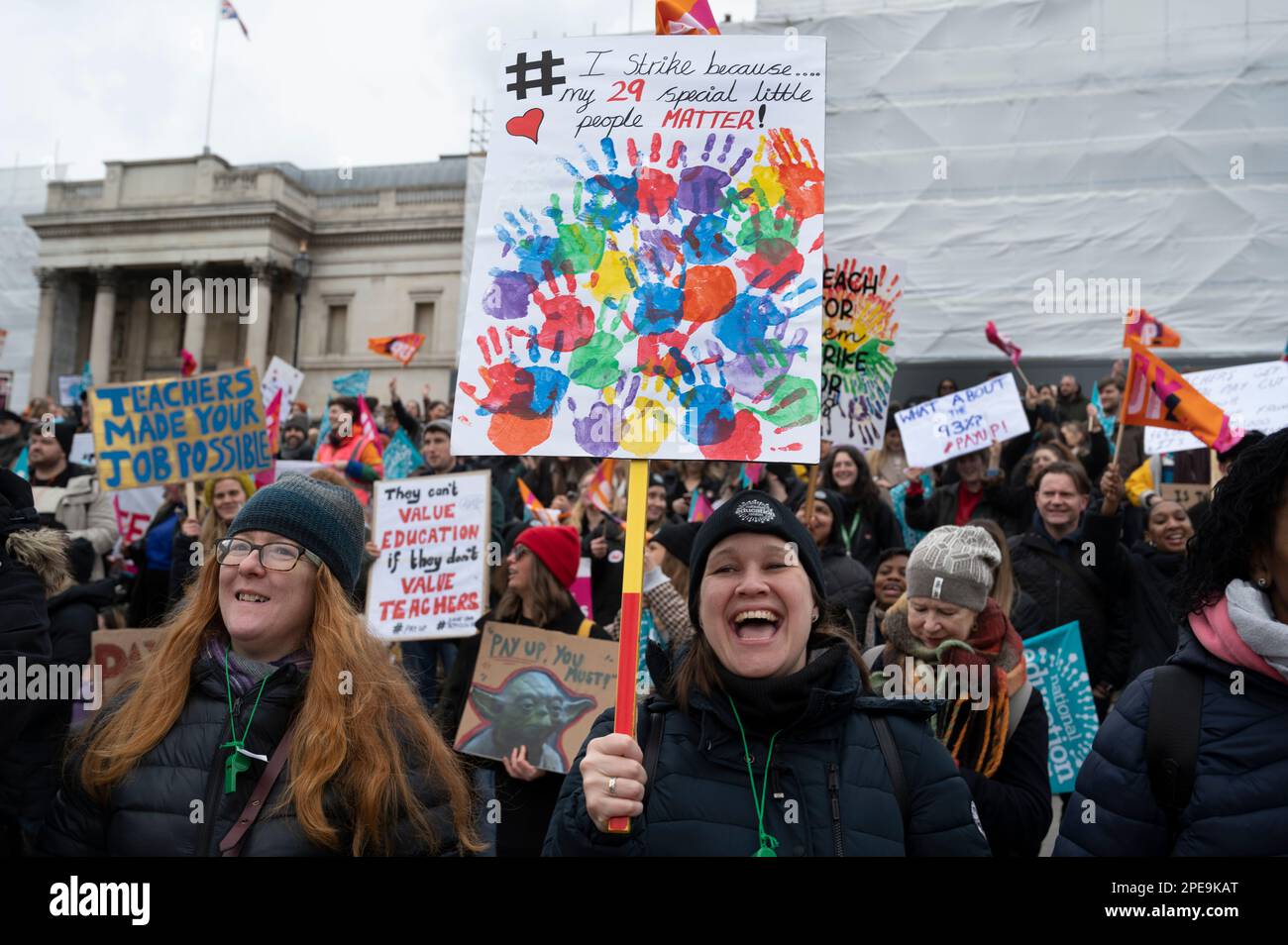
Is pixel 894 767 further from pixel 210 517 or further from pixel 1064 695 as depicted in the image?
pixel 210 517

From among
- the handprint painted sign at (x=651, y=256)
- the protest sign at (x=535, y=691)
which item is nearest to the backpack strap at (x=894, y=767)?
the handprint painted sign at (x=651, y=256)

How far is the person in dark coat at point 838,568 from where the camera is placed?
5527 mm

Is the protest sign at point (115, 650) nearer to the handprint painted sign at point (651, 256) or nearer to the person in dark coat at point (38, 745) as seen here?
the person in dark coat at point (38, 745)

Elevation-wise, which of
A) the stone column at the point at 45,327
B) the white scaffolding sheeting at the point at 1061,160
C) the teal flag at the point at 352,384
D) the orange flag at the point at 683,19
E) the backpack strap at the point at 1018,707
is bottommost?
the backpack strap at the point at 1018,707

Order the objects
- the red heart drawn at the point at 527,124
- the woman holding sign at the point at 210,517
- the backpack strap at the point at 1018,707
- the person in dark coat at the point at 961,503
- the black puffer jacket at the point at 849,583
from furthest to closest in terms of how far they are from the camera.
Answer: the person in dark coat at the point at 961,503 < the woman holding sign at the point at 210,517 < the black puffer jacket at the point at 849,583 < the backpack strap at the point at 1018,707 < the red heart drawn at the point at 527,124

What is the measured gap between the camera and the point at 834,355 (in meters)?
6.20

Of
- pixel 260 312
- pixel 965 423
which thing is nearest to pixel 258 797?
pixel 965 423

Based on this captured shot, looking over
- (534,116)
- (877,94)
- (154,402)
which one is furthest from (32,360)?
(534,116)

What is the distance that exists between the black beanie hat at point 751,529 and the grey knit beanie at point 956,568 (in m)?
1.06

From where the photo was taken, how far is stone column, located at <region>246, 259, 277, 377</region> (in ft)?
141

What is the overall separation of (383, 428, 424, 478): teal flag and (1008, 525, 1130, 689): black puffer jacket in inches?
211

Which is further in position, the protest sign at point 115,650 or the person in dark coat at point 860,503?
the person in dark coat at point 860,503
